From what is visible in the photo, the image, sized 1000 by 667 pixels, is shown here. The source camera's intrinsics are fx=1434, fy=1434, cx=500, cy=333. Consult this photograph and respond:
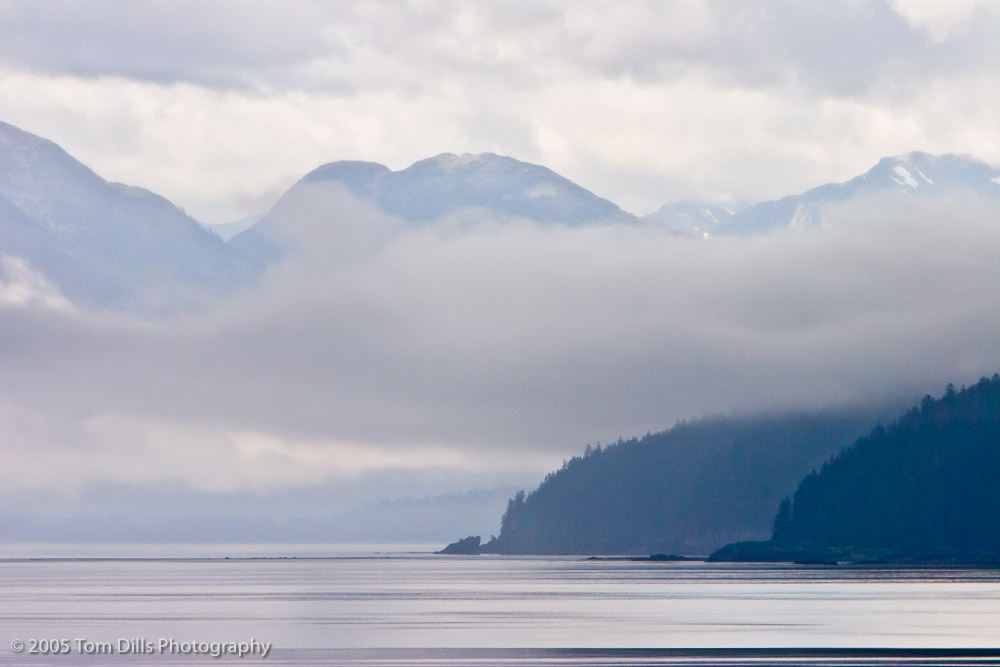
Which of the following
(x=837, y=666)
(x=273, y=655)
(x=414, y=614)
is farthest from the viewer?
(x=414, y=614)

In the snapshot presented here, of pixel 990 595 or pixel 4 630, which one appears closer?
pixel 4 630

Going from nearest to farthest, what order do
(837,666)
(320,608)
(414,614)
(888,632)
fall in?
(837,666), (888,632), (414,614), (320,608)

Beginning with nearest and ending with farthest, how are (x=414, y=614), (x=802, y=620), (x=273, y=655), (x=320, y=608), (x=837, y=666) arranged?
(x=837, y=666)
(x=273, y=655)
(x=802, y=620)
(x=414, y=614)
(x=320, y=608)

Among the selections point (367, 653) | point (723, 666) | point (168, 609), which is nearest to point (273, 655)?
point (367, 653)

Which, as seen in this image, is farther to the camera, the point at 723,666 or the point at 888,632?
the point at 888,632

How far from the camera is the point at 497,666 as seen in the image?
3125 inches

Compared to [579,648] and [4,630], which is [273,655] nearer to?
[579,648]

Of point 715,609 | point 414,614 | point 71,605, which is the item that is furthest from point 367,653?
point 71,605

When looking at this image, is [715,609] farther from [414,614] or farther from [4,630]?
[4,630]

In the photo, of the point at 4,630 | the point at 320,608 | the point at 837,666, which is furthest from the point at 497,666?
the point at 320,608

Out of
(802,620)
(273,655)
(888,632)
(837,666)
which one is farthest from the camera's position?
(802,620)

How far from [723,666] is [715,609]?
62.2 metres

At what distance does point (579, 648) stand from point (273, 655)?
19.4m

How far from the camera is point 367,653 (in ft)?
293
